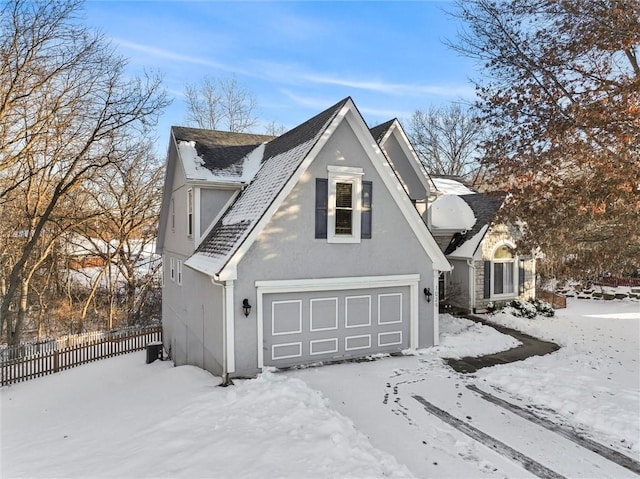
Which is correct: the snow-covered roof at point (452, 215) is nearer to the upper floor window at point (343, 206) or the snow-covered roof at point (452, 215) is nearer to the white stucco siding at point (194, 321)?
the upper floor window at point (343, 206)

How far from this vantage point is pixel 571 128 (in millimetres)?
9523

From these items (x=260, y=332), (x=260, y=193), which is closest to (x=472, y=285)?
(x=260, y=193)

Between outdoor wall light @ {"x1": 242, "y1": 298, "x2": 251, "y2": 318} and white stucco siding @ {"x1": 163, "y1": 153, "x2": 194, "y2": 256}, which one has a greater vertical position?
white stucco siding @ {"x1": 163, "y1": 153, "x2": 194, "y2": 256}

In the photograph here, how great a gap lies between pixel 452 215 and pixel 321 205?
34.4 ft

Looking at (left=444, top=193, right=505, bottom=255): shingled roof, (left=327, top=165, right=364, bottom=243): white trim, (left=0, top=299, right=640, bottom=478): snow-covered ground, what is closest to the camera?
(left=0, top=299, right=640, bottom=478): snow-covered ground

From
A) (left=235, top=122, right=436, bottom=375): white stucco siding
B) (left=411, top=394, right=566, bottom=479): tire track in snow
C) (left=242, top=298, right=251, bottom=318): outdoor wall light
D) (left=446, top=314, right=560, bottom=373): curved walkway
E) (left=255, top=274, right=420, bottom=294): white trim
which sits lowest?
(left=446, top=314, right=560, bottom=373): curved walkway

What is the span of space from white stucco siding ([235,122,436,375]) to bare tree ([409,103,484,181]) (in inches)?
1105

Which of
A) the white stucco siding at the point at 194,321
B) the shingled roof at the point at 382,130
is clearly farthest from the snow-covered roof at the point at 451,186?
the white stucco siding at the point at 194,321

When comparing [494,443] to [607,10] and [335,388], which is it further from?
[607,10]

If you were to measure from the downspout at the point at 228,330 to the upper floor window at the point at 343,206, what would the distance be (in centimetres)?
271

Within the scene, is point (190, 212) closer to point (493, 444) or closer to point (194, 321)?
point (194, 321)

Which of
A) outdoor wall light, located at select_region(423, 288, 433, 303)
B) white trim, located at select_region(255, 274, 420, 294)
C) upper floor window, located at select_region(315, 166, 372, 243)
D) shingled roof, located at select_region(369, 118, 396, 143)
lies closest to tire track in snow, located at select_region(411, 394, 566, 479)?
white trim, located at select_region(255, 274, 420, 294)

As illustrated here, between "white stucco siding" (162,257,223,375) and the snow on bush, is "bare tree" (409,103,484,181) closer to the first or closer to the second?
the snow on bush

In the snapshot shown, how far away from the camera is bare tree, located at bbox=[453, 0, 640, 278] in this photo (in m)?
8.66
